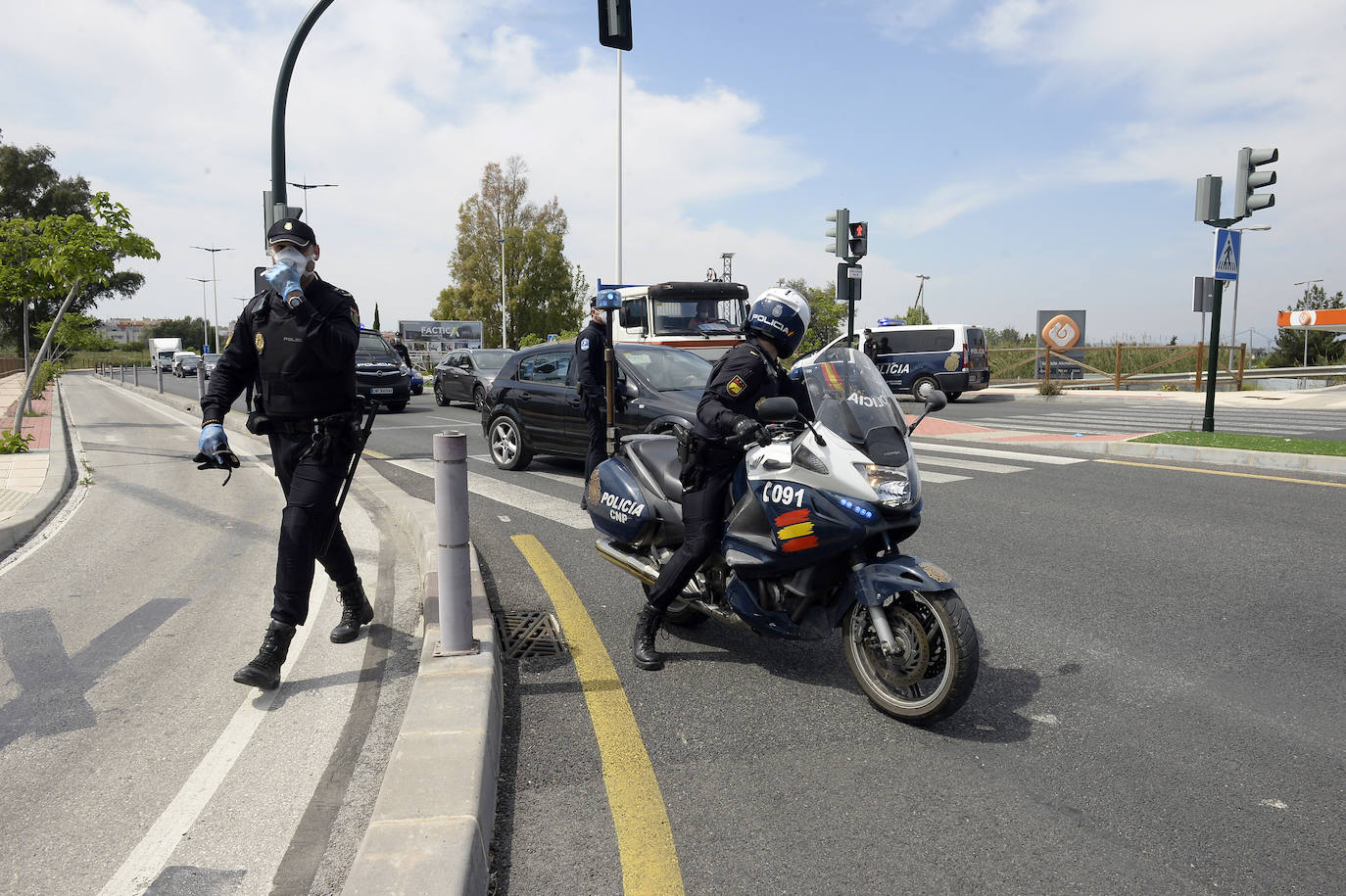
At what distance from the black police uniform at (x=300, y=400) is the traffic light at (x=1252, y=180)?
469 inches

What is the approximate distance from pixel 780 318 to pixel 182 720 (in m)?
2.90

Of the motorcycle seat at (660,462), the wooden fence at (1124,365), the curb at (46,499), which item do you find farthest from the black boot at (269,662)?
the wooden fence at (1124,365)

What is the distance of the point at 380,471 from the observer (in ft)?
34.2

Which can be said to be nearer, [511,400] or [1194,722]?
[1194,722]

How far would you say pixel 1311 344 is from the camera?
44719 millimetres

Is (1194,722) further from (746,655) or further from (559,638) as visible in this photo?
(559,638)

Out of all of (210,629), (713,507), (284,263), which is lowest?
(210,629)

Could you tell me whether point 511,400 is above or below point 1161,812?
above

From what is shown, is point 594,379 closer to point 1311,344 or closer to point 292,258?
point 292,258

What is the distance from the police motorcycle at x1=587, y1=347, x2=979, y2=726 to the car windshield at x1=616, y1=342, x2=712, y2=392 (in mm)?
5448

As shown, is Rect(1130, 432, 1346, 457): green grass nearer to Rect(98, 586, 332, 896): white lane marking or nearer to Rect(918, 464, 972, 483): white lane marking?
Rect(918, 464, 972, 483): white lane marking

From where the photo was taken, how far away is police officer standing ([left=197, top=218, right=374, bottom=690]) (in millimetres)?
3805

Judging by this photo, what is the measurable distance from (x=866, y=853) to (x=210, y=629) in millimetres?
3662

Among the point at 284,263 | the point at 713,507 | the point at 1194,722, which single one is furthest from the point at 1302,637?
the point at 284,263
